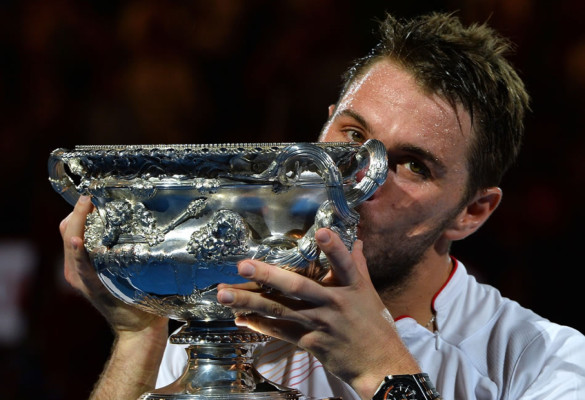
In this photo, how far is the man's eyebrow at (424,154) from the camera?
1740 mm

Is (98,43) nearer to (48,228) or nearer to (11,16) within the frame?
(11,16)

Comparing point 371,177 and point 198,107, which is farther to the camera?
point 198,107

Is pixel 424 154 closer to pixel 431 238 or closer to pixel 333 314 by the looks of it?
pixel 431 238

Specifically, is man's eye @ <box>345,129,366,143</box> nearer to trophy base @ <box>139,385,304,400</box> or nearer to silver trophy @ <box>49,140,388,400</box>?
silver trophy @ <box>49,140,388,400</box>

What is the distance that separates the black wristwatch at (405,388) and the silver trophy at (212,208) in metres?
0.23

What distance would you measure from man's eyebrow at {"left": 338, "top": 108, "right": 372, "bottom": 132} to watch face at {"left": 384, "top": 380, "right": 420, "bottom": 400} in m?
0.60

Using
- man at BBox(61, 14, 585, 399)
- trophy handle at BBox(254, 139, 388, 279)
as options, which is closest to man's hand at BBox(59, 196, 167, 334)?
man at BBox(61, 14, 585, 399)

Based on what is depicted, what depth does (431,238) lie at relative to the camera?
1.93 metres

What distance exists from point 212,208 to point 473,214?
100cm

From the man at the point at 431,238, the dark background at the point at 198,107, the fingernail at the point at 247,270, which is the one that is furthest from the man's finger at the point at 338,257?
the dark background at the point at 198,107

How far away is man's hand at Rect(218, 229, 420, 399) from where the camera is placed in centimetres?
120

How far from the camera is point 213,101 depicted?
370 centimetres

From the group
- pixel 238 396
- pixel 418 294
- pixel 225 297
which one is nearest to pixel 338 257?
pixel 225 297

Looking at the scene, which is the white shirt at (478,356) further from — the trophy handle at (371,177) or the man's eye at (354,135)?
the trophy handle at (371,177)
